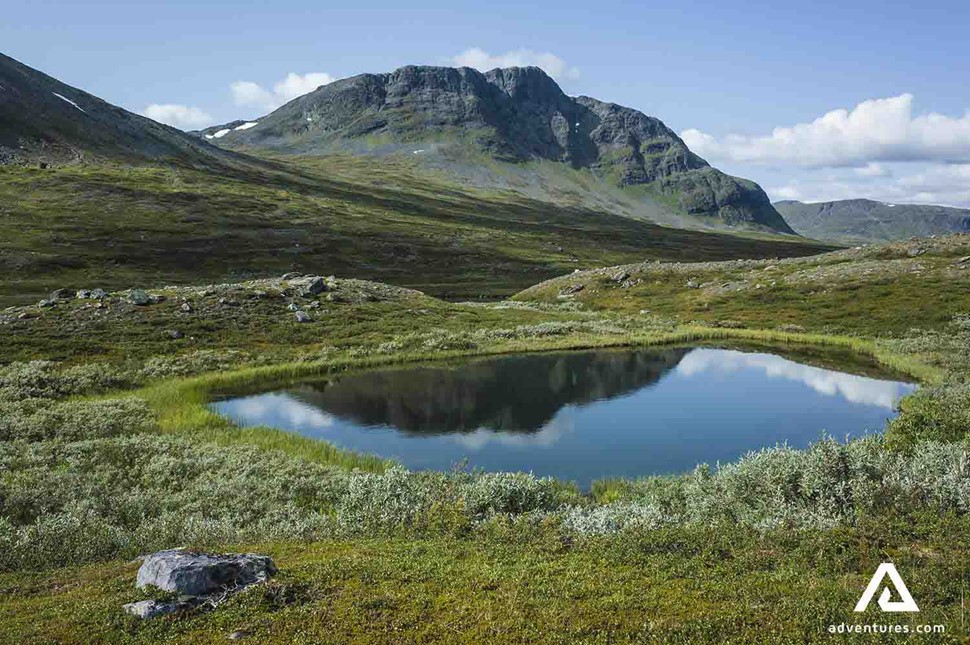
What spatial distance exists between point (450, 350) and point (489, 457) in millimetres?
31973

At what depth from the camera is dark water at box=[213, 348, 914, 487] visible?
33500 mm

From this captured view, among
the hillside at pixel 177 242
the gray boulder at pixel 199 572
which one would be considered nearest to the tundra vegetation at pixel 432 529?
the gray boulder at pixel 199 572

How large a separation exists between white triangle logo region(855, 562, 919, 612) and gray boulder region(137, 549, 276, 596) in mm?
11959

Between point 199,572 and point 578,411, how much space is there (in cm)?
3418

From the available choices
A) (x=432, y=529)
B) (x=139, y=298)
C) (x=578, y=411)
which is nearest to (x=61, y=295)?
(x=139, y=298)

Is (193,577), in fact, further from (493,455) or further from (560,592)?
(493,455)

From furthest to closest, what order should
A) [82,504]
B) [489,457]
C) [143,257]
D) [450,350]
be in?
[143,257]
[450,350]
[489,457]
[82,504]

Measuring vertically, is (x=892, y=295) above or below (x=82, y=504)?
above

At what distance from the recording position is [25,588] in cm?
1404

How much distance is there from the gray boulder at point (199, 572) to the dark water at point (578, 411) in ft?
59.8

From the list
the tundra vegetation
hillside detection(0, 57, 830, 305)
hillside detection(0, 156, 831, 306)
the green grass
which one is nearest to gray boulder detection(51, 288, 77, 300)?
the tundra vegetation

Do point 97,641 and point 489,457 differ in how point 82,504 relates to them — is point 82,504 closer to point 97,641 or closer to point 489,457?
point 97,641

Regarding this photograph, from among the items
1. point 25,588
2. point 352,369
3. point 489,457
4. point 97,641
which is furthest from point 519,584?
point 352,369

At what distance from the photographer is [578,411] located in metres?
43.9
